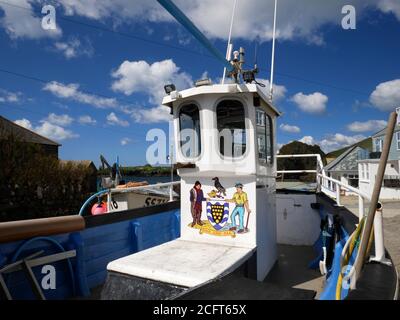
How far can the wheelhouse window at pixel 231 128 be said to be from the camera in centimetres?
463

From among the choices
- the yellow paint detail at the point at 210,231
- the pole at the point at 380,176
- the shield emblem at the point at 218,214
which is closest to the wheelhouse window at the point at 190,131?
the shield emblem at the point at 218,214

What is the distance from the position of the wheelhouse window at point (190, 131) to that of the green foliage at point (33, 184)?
598 inches

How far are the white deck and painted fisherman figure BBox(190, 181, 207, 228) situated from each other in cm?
48

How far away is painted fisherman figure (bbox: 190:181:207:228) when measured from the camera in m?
4.78

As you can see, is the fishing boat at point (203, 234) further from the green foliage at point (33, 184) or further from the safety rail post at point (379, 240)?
the green foliage at point (33, 184)

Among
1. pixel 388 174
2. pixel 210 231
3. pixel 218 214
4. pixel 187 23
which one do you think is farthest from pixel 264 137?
pixel 388 174

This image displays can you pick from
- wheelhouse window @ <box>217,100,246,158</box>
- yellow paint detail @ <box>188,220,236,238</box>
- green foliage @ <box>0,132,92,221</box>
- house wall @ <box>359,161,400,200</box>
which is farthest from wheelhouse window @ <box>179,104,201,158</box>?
house wall @ <box>359,161,400,200</box>

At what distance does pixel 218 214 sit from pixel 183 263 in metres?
1.23

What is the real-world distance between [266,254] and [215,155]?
181 cm

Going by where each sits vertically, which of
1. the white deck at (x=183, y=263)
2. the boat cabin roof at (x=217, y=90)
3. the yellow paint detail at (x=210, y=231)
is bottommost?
the white deck at (x=183, y=263)

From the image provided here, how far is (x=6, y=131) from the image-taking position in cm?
1828

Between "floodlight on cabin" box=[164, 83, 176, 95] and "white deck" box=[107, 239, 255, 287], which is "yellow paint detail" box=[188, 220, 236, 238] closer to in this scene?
"white deck" box=[107, 239, 255, 287]

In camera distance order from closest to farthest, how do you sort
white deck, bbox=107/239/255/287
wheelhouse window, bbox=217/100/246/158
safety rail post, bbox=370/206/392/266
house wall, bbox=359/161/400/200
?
1. safety rail post, bbox=370/206/392/266
2. white deck, bbox=107/239/255/287
3. wheelhouse window, bbox=217/100/246/158
4. house wall, bbox=359/161/400/200

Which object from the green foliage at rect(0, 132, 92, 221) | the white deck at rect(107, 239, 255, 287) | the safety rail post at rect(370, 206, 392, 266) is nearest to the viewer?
the safety rail post at rect(370, 206, 392, 266)
